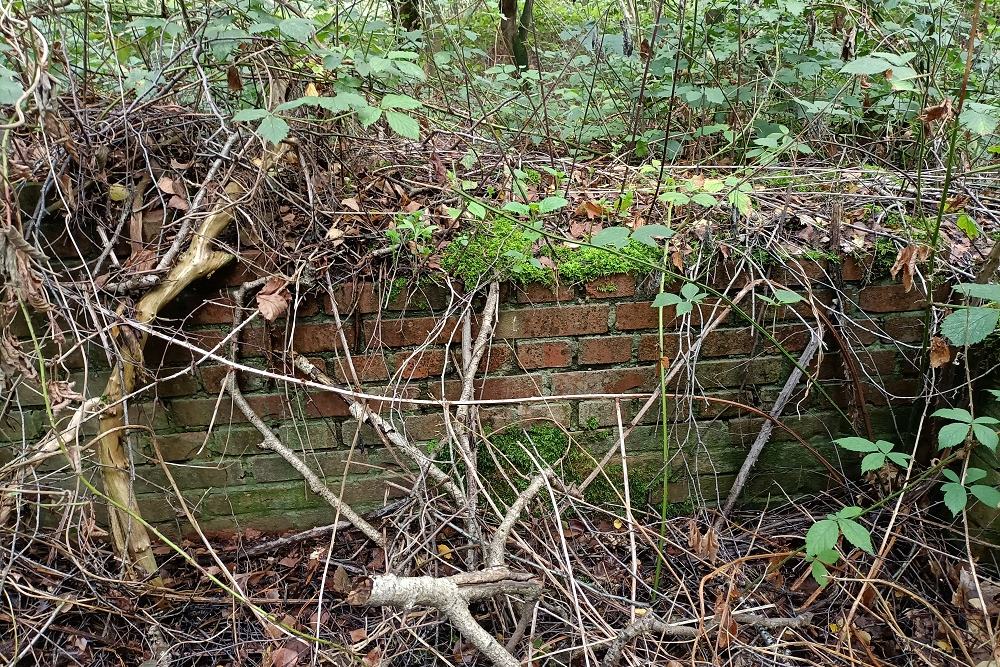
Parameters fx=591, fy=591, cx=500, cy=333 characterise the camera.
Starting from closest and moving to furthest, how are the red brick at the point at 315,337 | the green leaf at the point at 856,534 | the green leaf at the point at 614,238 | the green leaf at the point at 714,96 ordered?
the green leaf at the point at 856,534 < the green leaf at the point at 614,238 < the red brick at the point at 315,337 < the green leaf at the point at 714,96

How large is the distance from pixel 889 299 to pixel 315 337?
1.84 m

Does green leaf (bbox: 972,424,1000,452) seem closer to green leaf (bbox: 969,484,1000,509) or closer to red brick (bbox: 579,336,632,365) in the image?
green leaf (bbox: 969,484,1000,509)

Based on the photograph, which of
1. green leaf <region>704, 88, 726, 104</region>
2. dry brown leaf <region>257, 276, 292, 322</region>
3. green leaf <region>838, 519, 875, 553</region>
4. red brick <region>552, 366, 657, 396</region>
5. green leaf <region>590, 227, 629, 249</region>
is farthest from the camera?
green leaf <region>704, 88, 726, 104</region>

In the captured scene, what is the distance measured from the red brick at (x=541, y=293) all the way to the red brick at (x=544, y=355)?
0.47ft

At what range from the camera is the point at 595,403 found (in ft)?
6.47

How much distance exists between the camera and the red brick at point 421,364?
1878mm

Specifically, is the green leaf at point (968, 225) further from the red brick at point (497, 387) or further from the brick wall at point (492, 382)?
the red brick at point (497, 387)

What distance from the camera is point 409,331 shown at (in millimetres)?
1859

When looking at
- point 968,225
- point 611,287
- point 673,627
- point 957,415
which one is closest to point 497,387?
point 611,287

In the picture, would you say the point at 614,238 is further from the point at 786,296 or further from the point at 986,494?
the point at 986,494

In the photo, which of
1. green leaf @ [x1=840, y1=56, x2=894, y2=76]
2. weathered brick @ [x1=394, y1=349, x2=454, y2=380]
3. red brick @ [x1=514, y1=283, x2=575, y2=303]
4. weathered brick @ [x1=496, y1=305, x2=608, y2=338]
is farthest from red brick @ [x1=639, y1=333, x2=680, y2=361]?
green leaf @ [x1=840, y1=56, x2=894, y2=76]

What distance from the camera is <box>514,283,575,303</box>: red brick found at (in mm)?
1845

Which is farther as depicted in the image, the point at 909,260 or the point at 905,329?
the point at 905,329

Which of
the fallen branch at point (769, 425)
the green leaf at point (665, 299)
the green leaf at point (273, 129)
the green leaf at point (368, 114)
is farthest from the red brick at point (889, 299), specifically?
the green leaf at point (273, 129)
